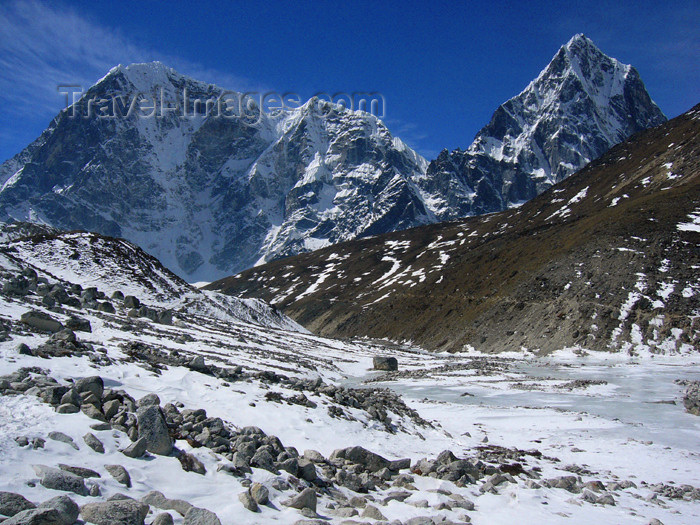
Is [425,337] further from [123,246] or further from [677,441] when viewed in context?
[677,441]

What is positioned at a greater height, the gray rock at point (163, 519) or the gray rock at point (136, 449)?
the gray rock at point (136, 449)

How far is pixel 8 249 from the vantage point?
58.3 metres

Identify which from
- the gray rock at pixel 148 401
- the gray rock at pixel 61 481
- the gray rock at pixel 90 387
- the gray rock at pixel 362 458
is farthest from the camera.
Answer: the gray rock at pixel 362 458

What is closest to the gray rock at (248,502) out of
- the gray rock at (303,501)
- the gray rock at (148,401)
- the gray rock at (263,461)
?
the gray rock at (303,501)

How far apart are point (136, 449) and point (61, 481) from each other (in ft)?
5.76

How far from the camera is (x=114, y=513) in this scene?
6.21 meters

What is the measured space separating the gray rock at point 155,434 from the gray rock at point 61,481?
1.89 meters

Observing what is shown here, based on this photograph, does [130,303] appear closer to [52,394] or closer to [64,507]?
[52,394]

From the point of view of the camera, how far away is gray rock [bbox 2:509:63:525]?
5.43 m

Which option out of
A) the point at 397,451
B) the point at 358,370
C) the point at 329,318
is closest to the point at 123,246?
the point at 358,370

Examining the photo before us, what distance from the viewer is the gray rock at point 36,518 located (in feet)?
17.8

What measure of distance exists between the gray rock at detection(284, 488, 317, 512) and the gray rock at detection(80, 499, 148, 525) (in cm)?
257

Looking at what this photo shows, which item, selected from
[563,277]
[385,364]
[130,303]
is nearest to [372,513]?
[130,303]

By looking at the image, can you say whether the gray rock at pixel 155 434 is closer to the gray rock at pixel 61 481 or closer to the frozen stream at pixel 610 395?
the gray rock at pixel 61 481
